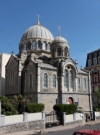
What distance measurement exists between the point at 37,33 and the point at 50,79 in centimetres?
1537

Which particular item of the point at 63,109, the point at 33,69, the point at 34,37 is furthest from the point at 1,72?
the point at 63,109

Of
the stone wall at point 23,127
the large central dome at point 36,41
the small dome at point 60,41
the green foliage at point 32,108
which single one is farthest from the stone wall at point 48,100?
the large central dome at point 36,41

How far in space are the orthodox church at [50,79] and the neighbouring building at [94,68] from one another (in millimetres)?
19424

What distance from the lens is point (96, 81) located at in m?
58.6

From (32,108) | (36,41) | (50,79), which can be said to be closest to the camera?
(32,108)

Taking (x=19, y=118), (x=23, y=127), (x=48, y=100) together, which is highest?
(x=48, y=100)

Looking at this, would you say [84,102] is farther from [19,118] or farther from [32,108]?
[19,118]

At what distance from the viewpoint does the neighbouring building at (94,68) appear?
5831cm

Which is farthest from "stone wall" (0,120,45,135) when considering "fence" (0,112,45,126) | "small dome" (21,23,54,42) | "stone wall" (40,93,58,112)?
"small dome" (21,23,54,42)

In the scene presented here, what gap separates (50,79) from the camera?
3394cm

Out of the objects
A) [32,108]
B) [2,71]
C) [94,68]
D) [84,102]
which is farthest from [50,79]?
[94,68]

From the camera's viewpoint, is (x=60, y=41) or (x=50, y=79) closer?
(x=50, y=79)

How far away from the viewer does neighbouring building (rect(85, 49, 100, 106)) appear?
58.3 m

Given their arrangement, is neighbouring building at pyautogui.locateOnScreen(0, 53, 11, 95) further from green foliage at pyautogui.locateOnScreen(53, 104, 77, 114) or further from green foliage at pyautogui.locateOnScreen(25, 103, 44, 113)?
green foliage at pyautogui.locateOnScreen(53, 104, 77, 114)
